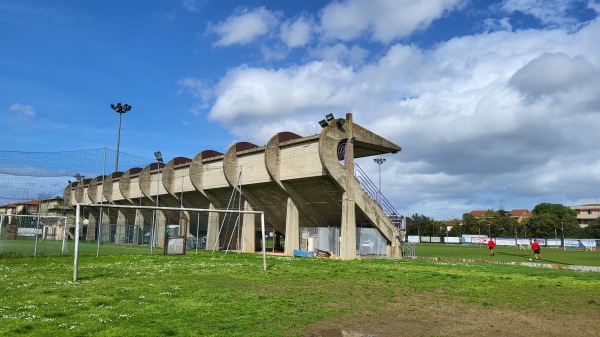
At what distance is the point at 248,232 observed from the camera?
3912 centimetres

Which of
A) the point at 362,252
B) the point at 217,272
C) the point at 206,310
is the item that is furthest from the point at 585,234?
the point at 206,310

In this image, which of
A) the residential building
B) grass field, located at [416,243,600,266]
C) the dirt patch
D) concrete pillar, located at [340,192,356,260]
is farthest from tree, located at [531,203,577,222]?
the dirt patch

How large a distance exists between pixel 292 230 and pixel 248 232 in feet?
19.8

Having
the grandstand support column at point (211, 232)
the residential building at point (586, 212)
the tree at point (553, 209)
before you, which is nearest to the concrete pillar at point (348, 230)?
the grandstand support column at point (211, 232)

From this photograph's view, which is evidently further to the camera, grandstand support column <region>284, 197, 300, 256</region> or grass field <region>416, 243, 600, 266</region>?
grass field <region>416, 243, 600, 266</region>

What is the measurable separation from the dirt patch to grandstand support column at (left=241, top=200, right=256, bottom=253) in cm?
2814

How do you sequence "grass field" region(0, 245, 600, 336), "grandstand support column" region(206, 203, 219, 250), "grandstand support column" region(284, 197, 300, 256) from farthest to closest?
1. "grandstand support column" region(206, 203, 219, 250)
2. "grandstand support column" region(284, 197, 300, 256)
3. "grass field" region(0, 245, 600, 336)

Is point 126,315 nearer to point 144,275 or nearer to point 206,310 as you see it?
point 206,310

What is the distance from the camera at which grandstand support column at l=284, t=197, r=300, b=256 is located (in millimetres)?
34500

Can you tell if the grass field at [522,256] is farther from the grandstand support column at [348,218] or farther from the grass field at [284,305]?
the grass field at [284,305]

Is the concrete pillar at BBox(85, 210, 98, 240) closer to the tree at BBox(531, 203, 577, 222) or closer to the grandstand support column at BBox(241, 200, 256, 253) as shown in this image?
the grandstand support column at BBox(241, 200, 256, 253)

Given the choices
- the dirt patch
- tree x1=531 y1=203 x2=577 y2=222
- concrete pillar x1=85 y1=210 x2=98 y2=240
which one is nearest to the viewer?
the dirt patch

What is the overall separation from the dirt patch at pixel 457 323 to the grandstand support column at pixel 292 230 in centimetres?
2302

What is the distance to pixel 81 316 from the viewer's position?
29.7ft
